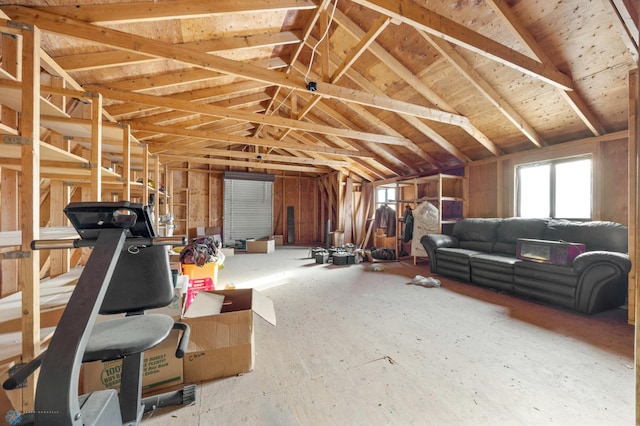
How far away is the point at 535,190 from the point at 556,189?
283 millimetres

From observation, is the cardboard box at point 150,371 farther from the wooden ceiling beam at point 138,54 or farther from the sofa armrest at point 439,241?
the sofa armrest at point 439,241

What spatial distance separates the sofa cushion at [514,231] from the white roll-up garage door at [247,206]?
671 centimetres

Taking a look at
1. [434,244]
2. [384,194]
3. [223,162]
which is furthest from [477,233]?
[223,162]

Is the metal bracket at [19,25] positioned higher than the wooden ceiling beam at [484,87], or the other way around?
the wooden ceiling beam at [484,87]

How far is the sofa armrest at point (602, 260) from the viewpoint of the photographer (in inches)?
93.0

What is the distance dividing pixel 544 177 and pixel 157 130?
6767 mm

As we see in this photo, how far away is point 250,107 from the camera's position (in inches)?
220

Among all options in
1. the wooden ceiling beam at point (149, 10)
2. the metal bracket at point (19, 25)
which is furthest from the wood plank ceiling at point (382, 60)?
the metal bracket at point (19, 25)

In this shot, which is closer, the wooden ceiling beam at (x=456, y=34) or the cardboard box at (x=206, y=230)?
the wooden ceiling beam at (x=456, y=34)

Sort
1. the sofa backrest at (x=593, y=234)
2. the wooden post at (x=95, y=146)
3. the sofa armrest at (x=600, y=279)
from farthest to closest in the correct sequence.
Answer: the sofa backrest at (x=593, y=234) → the sofa armrest at (x=600, y=279) → the wooden post at (x=95, y=146)

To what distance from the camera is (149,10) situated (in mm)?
2068

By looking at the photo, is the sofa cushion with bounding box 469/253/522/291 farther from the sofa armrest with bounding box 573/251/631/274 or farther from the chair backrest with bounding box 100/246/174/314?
the chair backrest with bounding box 100/246/174/314

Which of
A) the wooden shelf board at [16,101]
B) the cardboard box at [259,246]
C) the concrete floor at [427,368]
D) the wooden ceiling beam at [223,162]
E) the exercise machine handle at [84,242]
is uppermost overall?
the wooden ceiling beam at [223,162]

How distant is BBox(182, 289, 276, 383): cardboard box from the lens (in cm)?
157
